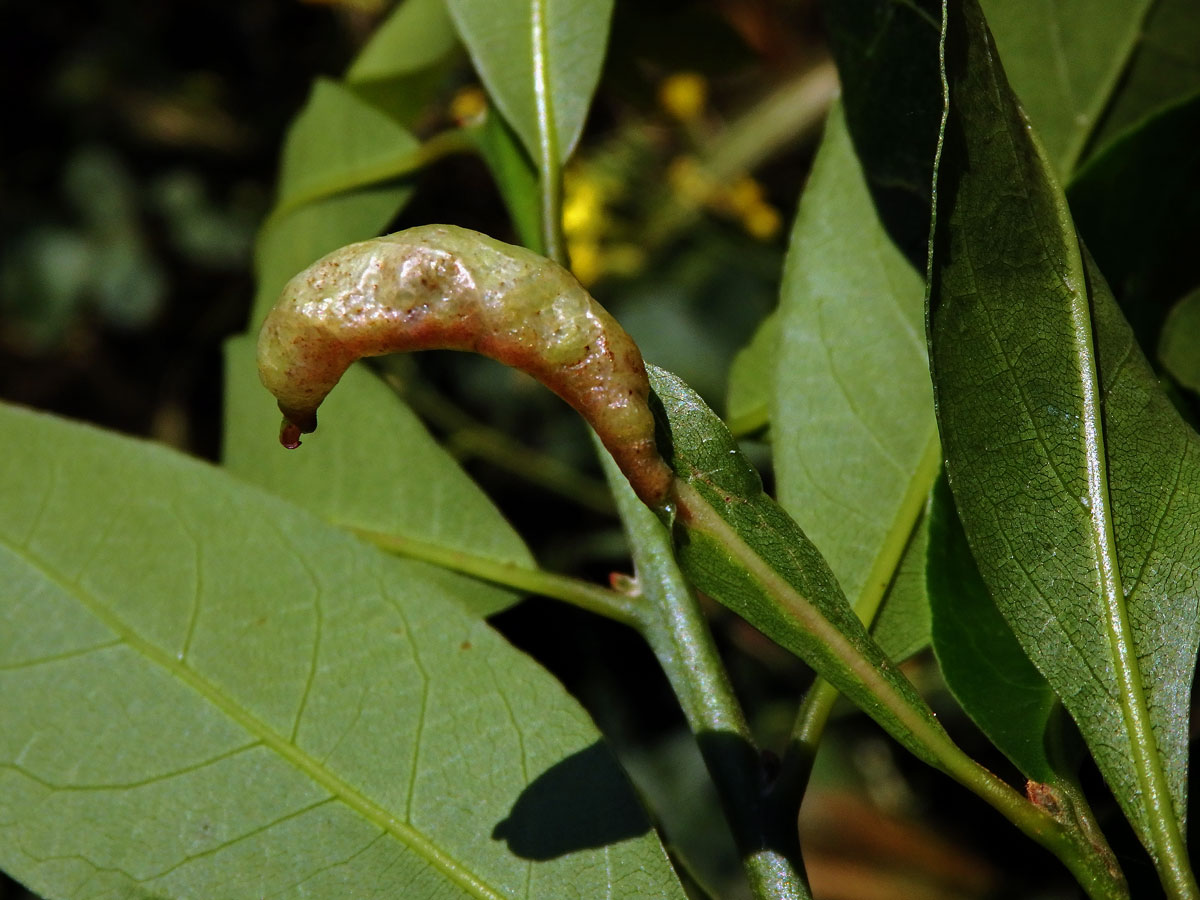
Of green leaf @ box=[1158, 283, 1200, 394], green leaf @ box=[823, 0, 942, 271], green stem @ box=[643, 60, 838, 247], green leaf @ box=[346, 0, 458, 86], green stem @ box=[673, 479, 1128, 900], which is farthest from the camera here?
green stem @ box=[643, 60, 838, 247]

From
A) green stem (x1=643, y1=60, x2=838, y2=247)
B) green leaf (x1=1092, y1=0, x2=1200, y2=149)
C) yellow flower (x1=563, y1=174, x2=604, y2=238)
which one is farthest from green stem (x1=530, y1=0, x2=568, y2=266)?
green stem (x1=643, y1=60, x2=838, y2=247)

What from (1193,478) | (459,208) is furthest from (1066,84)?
(459,208)

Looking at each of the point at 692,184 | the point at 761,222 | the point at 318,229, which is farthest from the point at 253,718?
the point at 692,184

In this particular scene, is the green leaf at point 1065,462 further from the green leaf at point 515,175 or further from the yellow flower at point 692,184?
the yellow flower at point 692,184

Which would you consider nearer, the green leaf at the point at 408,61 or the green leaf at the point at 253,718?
the green leaf at the point at 253,718

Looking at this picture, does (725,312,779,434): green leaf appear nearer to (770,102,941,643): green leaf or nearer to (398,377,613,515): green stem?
(770,102,941,643): green leaf

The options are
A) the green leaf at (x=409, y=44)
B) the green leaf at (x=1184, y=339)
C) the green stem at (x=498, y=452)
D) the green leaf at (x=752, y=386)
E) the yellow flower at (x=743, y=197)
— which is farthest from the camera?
the yellow flower at (x=743, y=197)

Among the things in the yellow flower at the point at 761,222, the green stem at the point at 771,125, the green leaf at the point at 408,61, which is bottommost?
the yellow flower at the point at 761,222

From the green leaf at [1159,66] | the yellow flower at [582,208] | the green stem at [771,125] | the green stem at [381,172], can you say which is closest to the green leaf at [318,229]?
the green stem at [381,172]
